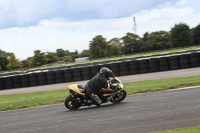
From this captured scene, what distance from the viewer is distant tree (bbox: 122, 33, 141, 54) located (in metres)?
88.8

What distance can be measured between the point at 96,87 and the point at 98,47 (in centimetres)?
8221

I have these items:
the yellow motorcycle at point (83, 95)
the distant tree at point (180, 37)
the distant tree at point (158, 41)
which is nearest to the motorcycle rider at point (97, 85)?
the yellow motorcycle at point (83, 95)

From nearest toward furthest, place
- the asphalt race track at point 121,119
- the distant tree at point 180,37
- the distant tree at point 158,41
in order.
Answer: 1. the asphalt race track at point 121,119
2. the distant tree at point 180,37
3. the distant tree at point 158,41

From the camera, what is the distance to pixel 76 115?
738cm

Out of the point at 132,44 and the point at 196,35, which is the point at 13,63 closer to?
the point at 132,44

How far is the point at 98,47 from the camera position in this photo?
90.1 m

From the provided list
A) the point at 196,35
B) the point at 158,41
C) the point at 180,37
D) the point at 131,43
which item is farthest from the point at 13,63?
the point at 196,35

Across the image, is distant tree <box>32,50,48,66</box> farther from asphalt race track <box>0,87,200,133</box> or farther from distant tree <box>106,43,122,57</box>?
asphalt race track <box>0,87,200,133</box>

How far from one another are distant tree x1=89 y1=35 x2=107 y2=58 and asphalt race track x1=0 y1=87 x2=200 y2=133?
3227 inches

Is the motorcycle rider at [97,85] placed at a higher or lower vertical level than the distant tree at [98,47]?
lower

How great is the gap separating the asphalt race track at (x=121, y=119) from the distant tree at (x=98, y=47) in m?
82.0

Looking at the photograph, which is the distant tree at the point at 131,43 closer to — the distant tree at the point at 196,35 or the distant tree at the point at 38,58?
the distant tree at the point at 196,35

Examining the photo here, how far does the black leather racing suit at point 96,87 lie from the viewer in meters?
8.19

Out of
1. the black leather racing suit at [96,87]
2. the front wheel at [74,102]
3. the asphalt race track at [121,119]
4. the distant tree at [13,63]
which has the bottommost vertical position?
the asphalt race track at [121,119]
